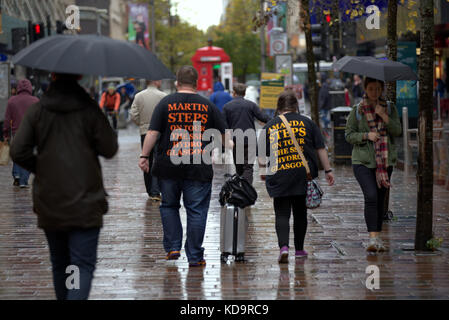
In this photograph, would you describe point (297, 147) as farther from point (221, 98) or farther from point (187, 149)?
point (221, 98)

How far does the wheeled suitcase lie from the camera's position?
26.0 ft

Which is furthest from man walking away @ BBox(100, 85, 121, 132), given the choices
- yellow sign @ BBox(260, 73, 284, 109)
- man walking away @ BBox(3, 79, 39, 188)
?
man walking away @ BBox(3, 79, 39, 188)

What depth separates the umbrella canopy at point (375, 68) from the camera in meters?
8.26

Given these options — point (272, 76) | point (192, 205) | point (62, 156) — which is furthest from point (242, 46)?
point (62, 156)

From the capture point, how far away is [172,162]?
7.56 meters

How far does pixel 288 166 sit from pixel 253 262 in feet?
3.18

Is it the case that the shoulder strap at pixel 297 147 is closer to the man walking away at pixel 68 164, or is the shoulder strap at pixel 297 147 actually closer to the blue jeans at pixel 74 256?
the man walking away at pixel 68 164

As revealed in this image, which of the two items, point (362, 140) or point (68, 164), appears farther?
point (362, 140)

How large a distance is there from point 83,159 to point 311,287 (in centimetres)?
245

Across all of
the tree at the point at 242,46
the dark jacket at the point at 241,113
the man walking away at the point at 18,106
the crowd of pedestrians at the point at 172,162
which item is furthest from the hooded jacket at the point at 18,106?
the tree at the point at 242,46

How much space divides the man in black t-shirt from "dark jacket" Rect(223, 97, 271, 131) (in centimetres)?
475

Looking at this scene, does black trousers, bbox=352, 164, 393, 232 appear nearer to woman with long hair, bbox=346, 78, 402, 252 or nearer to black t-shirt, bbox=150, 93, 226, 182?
woman with long hair, bbox=346, 78, 402, 252

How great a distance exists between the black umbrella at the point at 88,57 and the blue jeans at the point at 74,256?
3.37 feet
